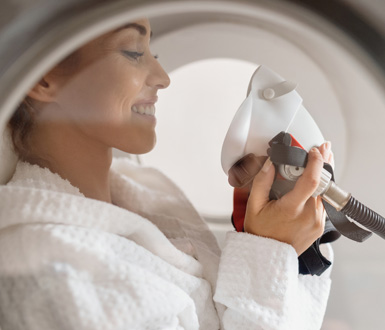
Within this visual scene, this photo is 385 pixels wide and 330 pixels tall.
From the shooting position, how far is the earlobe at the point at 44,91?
50cm

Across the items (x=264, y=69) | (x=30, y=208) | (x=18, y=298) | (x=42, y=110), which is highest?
(x=264, y=69)

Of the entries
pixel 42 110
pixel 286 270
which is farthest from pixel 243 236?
pixel 42 110

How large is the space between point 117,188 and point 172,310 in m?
0.27

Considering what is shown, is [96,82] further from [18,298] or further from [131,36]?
[18,298]

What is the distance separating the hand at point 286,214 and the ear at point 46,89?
284mm

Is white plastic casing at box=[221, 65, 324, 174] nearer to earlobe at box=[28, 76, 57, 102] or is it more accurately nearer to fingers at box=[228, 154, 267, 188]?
fingers at box=[228, 154, 267, 188]

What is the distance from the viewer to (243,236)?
28.4 inches

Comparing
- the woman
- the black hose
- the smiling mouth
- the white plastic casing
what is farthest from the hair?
the black hose

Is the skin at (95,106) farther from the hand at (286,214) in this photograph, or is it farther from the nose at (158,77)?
the hand at (286,214)

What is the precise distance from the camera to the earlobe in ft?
1.63

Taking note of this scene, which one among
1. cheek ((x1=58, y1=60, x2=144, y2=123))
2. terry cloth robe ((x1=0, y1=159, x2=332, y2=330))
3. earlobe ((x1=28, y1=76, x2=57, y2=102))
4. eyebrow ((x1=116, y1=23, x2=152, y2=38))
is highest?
eyebrow ((x1=116, y1=23, x2=152, y2=38))

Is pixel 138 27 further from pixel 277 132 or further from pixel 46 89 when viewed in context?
pixel 277 132

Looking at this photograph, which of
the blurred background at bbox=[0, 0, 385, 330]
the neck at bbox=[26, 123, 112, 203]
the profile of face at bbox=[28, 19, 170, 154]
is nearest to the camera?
the blurred background at bbox=[0, 0, 385, 330]

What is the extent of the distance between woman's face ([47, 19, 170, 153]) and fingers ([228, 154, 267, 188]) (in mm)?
124
